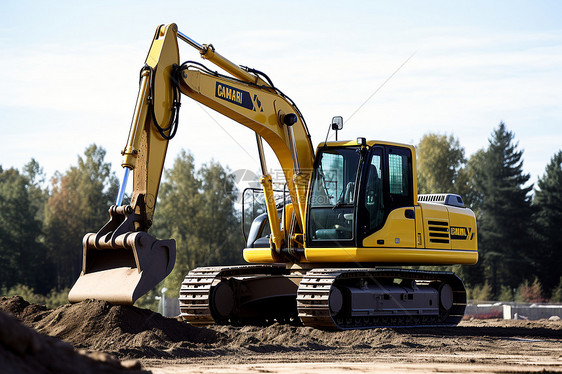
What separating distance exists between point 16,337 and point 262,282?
29.0 ft

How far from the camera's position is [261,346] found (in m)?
11.0

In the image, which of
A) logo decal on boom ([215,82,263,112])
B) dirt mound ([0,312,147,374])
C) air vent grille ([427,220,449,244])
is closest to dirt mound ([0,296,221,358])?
dirt mound ([0,312,147,374])

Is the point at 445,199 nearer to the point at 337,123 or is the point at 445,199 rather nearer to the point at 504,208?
the point at 337,123

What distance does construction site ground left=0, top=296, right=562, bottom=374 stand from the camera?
895cm

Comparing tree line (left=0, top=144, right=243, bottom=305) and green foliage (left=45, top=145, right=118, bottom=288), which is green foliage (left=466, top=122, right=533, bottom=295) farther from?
green foliage (left=45, top=145, right=118, bottom=288)

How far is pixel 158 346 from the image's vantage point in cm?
1023

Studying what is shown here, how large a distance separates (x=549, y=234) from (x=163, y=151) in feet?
157

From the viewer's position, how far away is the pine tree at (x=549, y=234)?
2111 inches

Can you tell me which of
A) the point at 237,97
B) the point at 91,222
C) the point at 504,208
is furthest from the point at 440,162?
the point at 237,97

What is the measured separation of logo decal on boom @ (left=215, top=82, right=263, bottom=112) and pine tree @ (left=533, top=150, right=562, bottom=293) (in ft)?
145

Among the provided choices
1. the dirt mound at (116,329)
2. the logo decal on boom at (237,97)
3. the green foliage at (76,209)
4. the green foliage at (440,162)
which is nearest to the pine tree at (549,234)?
the green foliage at (440,162)

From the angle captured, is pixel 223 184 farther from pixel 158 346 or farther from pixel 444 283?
pixel 158 346

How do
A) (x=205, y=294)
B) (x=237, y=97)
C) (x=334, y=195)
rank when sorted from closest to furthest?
(x=237, y=97), (x=334, y=195), (x=205, y=294)

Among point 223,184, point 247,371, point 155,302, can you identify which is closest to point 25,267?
point 155,302
